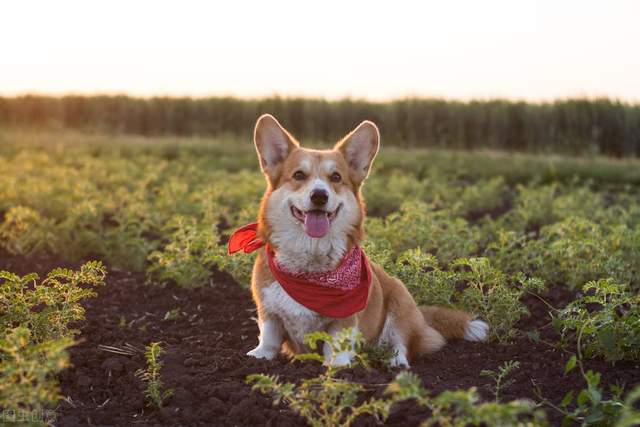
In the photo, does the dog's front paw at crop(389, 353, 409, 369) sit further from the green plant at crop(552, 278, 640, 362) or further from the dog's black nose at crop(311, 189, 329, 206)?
the dog's black nose at crop(311, 189, 329, 206)

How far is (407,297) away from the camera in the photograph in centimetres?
530

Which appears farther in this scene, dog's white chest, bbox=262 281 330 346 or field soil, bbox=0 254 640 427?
dog's white chest, bbox=262 281 330 346

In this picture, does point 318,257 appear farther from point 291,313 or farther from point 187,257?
point 187,257

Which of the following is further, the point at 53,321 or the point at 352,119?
the point at 352,119

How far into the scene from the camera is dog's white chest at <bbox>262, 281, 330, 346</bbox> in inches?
188

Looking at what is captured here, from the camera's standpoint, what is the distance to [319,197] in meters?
4.62

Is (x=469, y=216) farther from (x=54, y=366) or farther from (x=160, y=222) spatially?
(x=54, y=366)

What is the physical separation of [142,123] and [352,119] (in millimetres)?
9550

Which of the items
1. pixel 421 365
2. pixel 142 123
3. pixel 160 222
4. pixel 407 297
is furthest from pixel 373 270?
pixel 142 123

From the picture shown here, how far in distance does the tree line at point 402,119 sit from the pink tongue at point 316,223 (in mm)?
20526

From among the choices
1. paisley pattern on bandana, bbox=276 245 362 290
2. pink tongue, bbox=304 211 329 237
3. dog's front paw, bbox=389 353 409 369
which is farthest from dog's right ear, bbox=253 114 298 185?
dog's front paw, bbox=389 353 409 369

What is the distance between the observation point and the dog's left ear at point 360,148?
202 inches

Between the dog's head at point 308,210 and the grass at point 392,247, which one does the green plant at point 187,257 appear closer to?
the grass at point 392,247

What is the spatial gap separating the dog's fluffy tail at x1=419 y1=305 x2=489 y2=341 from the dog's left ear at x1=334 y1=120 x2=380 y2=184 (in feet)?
4.02
